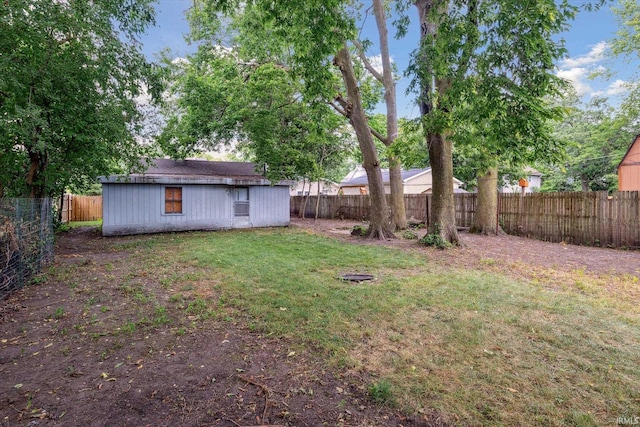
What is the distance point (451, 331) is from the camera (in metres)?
3.38

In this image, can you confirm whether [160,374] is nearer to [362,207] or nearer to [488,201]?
[488,201]

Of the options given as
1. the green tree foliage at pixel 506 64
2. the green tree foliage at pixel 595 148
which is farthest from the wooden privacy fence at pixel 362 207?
the green tree foliage at pixel 595 148

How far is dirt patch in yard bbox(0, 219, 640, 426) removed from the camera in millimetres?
2197

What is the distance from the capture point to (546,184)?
95.5 ft

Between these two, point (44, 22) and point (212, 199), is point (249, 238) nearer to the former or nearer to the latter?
point (212, 199)

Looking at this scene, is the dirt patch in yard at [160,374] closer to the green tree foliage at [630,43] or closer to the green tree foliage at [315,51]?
the green tree foliage at [315,51]

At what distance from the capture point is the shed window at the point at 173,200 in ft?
40.8

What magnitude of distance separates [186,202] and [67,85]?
6524 millimetres

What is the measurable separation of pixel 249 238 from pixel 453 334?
7.93 m

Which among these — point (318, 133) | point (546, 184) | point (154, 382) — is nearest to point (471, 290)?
point (154, 382)

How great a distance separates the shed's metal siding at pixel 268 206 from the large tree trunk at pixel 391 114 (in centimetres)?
498

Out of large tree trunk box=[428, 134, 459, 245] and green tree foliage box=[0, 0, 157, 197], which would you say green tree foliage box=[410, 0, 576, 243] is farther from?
green tree foliage box=[0, 0, 157, 197]

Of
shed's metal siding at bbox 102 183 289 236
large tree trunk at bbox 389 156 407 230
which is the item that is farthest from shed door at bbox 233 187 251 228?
large tree trunk at bbox 389 156 407 230

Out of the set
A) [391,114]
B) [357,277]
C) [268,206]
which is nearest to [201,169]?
[268,206]
